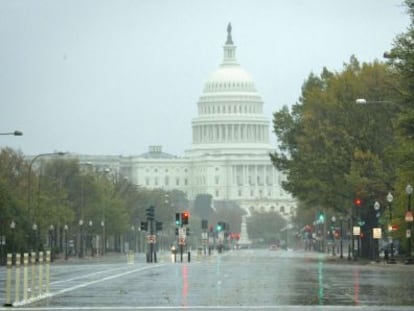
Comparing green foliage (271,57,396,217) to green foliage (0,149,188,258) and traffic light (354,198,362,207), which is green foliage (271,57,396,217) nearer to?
traffic light (354,198,362,207)

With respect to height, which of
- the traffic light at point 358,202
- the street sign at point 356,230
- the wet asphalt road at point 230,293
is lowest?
the wet asphalt road at point 230,293

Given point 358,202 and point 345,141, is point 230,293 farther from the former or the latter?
point 345,141

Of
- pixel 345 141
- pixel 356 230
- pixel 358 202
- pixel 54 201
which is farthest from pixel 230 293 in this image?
pixel 54 201

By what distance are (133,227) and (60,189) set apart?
54856 mm

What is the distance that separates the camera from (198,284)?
48000 mm

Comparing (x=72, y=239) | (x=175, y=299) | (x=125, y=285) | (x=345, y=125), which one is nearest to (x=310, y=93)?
(x=345, y=125)

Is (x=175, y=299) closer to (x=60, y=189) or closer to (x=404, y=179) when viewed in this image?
(x=404, y=179)

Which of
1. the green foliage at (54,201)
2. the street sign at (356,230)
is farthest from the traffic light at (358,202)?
the green foliage at (54,201)

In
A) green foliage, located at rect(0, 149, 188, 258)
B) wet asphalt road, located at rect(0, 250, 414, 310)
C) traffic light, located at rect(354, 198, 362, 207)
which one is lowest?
wet asphalt road, located at rect(0, 250, 414, 310)

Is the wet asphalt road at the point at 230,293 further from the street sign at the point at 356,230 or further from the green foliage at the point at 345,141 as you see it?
the street sign at the point at 356,230

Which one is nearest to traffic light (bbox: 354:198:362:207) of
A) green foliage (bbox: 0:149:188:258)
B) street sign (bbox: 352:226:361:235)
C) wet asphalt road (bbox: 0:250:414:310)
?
street sign (bbox: 352:226:361:235)

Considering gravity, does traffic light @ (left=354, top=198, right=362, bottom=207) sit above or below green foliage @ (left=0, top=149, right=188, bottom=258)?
below

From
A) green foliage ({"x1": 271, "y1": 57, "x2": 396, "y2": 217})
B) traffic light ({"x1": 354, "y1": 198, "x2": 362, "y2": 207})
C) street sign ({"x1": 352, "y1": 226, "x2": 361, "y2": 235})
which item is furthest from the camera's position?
street sign ({"x1": 352, "y1": 226, "x2": 361, "y2": 235})

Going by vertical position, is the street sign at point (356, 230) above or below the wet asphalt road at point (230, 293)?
above
